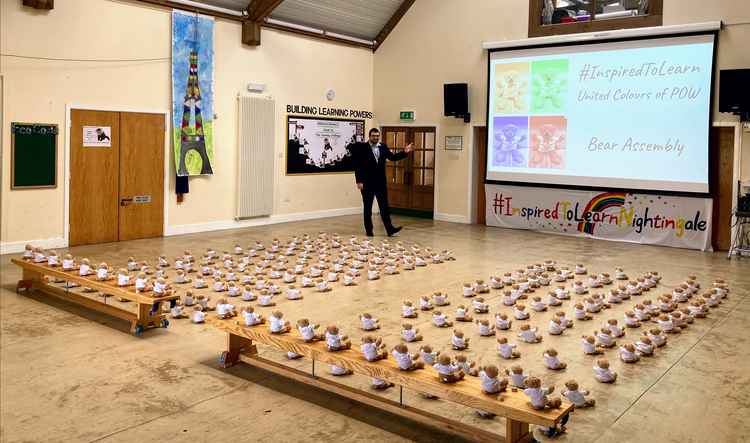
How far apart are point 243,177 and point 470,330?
7.00 m

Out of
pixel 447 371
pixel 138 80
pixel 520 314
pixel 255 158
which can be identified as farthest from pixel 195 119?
pixel 447 371

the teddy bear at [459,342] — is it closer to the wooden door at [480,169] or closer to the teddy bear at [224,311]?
the teddy bear at [224,311]

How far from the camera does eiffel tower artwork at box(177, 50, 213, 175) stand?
10.5 metres

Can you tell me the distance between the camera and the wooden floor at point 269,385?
11.5 ft

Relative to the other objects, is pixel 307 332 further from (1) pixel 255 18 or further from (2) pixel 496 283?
(1) pixel 255 18

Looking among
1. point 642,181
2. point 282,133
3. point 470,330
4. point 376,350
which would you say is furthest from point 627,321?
point 282,133

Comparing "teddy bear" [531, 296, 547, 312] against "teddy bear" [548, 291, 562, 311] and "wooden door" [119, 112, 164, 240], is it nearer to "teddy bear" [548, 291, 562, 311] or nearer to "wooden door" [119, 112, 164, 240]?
"teddy bear" [548, 291, 562, 311]

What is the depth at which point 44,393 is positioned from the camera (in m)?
3.92

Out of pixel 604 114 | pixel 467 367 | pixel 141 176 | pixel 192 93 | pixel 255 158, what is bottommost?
pixel 467 367

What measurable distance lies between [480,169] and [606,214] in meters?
2.75

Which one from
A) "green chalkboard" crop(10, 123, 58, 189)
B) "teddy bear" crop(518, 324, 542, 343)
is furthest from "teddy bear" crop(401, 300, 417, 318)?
"green chalkboard" crop(10, 123, 58, 189)

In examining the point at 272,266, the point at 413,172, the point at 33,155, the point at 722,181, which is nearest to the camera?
the point at 272,266

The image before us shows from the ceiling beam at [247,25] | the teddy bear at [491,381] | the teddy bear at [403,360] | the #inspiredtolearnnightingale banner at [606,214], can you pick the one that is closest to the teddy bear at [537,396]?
the teddy bear at [491,381]

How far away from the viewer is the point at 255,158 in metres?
11.8
